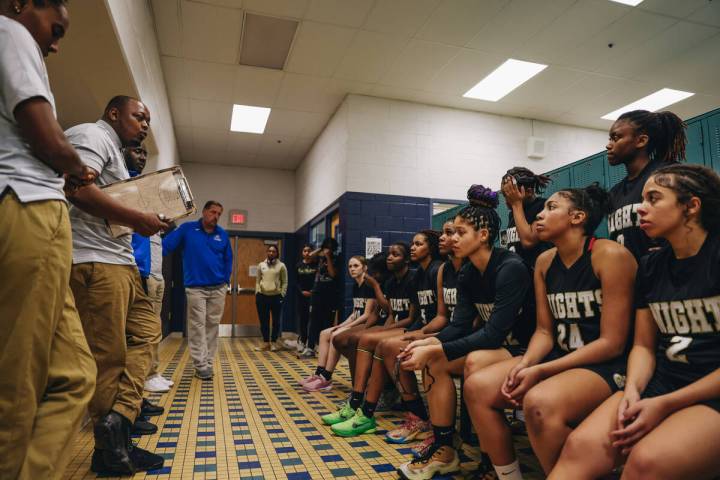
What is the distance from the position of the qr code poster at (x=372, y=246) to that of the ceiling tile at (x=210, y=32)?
→ 2645 mm

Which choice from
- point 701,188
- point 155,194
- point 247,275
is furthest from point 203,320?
point 247,275

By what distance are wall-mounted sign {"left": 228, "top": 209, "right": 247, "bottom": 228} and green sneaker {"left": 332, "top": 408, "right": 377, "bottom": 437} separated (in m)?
6.94

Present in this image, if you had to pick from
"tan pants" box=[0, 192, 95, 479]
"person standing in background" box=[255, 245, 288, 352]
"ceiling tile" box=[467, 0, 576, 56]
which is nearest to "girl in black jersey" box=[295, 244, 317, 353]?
"person standing in background" box=[255, 245, 288, 352]

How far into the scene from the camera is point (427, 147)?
6.07 meters

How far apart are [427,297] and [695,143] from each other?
71.2 inches

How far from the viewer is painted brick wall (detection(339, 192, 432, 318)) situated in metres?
5.68

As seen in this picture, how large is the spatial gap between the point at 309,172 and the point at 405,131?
2536mm

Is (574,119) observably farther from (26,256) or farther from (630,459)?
(26,256)

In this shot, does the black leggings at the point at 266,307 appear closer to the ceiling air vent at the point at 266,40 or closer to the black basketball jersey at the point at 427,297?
the ceiling air vent at the point at 266,40

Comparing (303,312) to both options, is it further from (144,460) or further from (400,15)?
(144,460)

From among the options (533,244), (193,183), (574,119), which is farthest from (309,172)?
(533,244)

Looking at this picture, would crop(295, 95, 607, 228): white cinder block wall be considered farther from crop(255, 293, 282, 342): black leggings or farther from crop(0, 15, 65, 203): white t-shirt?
crop(0, 15, 65, 203): white t-shirt

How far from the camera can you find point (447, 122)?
6.20 metres

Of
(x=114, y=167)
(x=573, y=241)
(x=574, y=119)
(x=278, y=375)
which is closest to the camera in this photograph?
(x=573, y=241)
